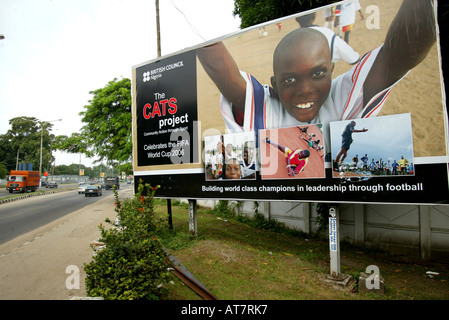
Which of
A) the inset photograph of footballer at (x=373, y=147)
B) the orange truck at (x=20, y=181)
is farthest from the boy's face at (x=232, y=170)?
the orange truck at (x=20, y=181)

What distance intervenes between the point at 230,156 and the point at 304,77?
261cm

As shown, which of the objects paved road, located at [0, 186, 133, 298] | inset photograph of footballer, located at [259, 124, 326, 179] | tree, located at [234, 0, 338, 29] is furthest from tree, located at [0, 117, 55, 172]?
inset photograph of footballer, located at [259, 124, 326, 179]

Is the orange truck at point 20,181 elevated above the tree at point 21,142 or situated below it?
below

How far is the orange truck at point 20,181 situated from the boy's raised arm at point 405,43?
39.0 meters

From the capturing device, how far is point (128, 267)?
138 inches

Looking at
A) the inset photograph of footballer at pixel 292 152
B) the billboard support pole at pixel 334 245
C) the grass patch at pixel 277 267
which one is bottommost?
the grass patch at pixel 277 267

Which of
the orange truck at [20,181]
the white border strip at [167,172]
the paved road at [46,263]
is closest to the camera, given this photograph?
the paved road at [46,263]

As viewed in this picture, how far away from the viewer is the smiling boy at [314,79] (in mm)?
4793

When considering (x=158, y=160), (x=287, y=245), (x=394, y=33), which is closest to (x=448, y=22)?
(x=394, y=33)

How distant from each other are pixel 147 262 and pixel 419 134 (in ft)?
16.7

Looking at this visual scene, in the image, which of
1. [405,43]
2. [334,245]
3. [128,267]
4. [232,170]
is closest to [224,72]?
[232,170]

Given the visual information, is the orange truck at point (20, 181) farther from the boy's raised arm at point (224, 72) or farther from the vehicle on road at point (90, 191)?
the boy's raised arm at point (224, 72)

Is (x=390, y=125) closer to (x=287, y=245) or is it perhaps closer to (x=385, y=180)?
(x=385, y=180)

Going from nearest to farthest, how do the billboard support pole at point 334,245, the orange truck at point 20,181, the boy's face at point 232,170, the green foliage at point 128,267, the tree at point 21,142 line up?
the green foliage at point 128,267, the billboard support pole at point 334,245, the boy's face at point 232,170, the orange truck at point 20,181, the tree at point 21,142
